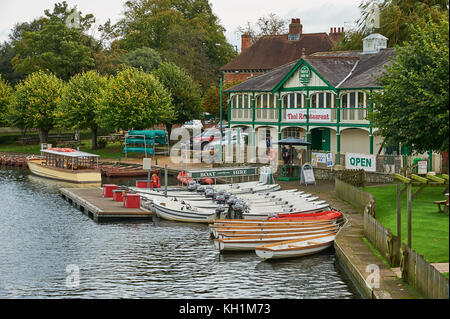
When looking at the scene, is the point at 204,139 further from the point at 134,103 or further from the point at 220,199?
the point at 220,199

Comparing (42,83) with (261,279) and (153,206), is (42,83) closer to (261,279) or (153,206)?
(153,206)

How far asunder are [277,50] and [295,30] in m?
5.05

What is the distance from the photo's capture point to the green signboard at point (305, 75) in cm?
5981

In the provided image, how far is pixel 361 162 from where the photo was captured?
50438 mm

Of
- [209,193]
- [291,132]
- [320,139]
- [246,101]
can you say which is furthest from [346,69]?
[209,193]

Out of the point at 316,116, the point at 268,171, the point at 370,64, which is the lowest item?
the point at 268,171

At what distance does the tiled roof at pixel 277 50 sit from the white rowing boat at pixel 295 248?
226 feet

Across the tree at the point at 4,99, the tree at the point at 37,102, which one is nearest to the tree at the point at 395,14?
the tree at the point at 37,102

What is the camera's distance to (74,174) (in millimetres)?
62250

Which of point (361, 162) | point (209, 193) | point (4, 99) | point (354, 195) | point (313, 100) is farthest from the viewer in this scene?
point (4, 99)

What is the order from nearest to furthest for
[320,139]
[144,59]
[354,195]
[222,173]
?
[354,195], [222,173], [320,139], [144,59]

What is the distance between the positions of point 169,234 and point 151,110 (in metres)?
41.1

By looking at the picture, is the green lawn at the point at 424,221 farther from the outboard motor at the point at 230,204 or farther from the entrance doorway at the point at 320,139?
the entrance doorway at the point at 320,139

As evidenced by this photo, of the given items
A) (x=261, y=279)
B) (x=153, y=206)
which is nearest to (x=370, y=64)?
(x=153, y=206)
